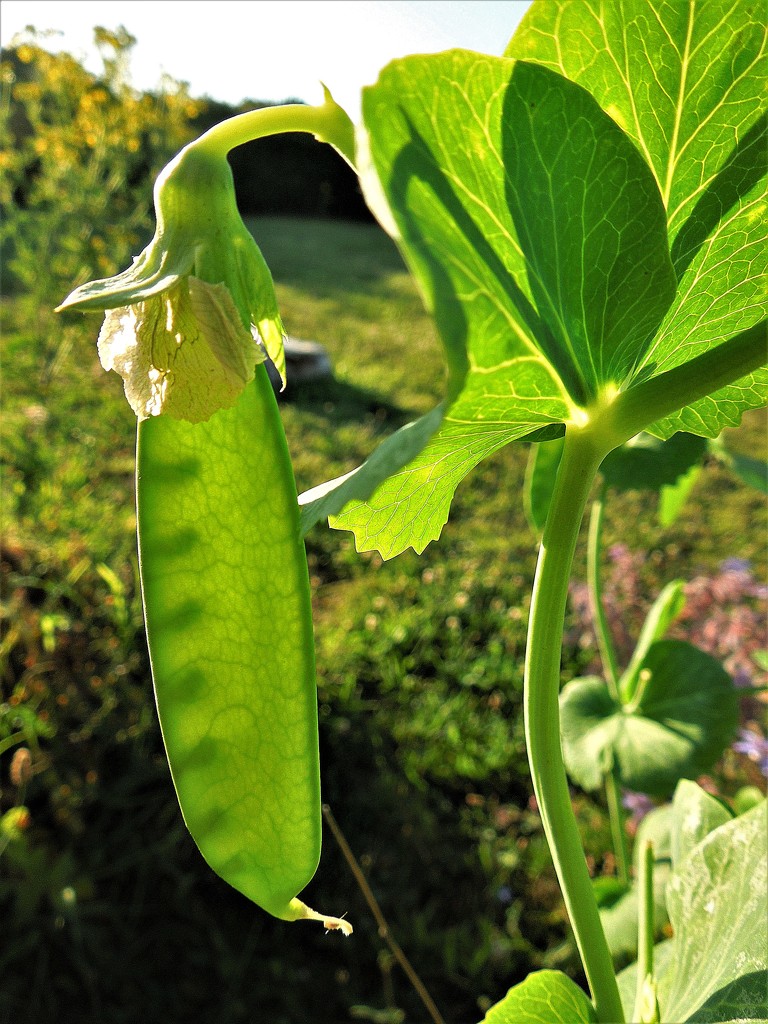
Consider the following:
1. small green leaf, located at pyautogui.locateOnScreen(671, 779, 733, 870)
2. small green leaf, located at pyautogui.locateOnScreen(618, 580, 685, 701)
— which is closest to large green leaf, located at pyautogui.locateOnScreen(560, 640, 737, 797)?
small green leaf, located at pyautogui.locateOnScreen(618, 580, 685, 701)

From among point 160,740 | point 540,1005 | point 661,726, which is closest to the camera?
point 540,1005

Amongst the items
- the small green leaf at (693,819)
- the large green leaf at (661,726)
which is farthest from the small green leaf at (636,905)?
the small green leaf at (693,819)

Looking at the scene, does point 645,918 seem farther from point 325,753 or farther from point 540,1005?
point 325,753

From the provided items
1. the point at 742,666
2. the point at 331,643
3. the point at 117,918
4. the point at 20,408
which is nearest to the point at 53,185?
the point at 20,408

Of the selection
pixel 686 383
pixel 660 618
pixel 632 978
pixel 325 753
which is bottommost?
pixel 325 753

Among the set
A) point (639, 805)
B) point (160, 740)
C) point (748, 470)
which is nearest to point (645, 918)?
point (748, 470)

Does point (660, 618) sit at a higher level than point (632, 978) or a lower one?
higher

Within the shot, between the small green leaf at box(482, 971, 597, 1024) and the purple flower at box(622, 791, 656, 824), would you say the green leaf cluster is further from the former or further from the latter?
the purple flower at box(622, 791, 656, 824)

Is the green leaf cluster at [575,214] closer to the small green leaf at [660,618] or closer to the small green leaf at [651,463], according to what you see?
the small green leaf at [651,463]
